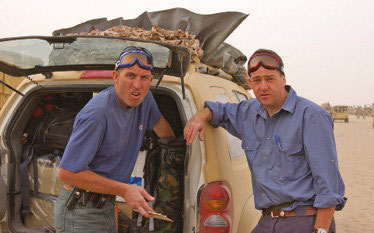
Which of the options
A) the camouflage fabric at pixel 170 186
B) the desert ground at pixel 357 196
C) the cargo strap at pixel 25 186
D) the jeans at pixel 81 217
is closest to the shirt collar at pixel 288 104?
the camouflage fabric at pixel 170 186

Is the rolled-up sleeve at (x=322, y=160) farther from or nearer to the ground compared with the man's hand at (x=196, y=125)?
nearer to the ground

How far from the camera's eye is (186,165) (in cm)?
251

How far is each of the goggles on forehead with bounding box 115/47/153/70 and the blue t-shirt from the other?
0.20m

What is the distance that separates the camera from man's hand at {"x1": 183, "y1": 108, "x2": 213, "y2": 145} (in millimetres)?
2379

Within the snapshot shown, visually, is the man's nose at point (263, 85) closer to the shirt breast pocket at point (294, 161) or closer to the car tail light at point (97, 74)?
the shirt breast pocket at point (294, 161)

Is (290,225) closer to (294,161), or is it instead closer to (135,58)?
(294,161)

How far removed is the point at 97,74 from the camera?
9.66 feet

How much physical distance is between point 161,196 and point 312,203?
1.27 metres

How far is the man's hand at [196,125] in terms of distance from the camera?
2379 millimetres

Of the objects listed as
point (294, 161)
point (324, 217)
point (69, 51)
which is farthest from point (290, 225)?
point (69, 51)

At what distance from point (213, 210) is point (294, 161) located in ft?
2.00

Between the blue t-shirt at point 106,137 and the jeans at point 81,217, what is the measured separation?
25cm

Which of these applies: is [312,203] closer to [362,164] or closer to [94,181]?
[94,181]

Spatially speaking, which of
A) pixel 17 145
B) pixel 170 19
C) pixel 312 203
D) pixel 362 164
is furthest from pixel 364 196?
pixel 17 145
